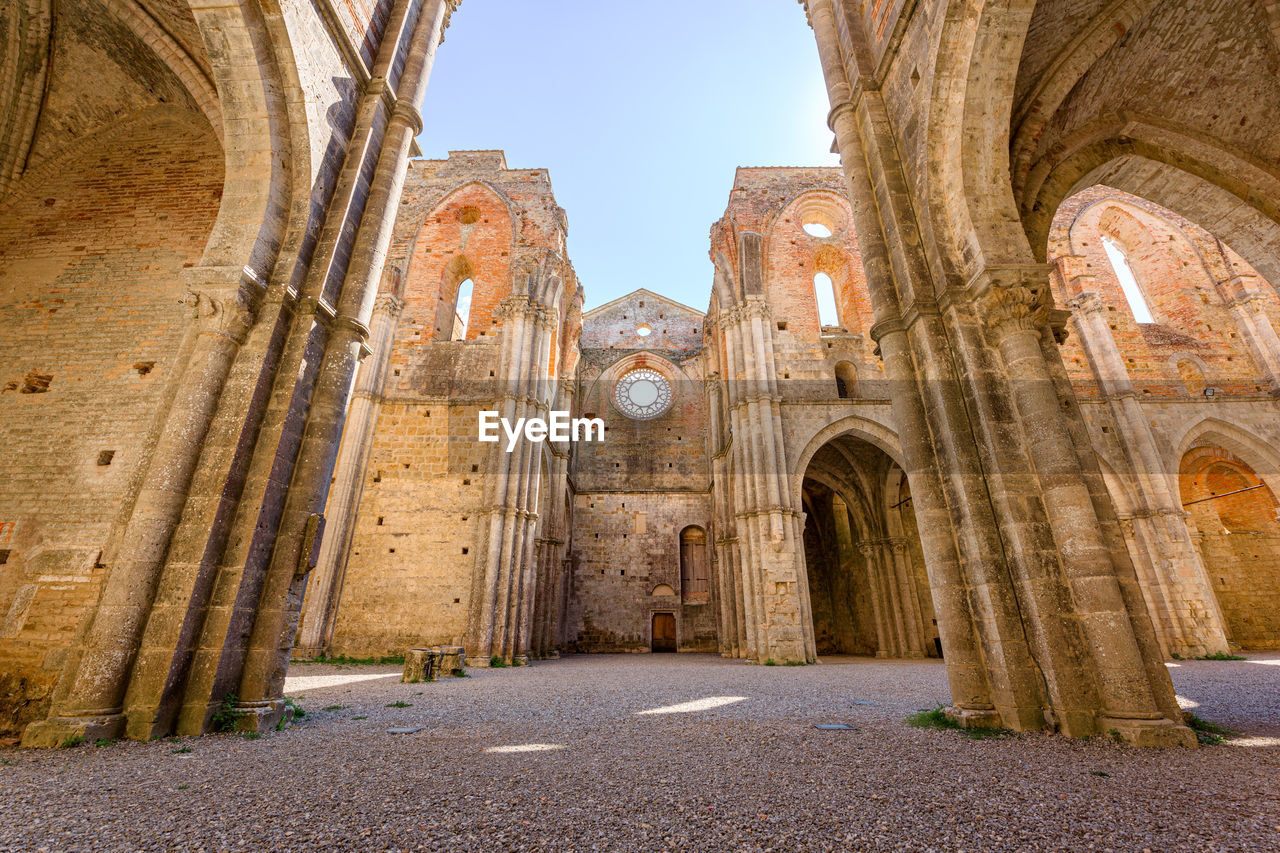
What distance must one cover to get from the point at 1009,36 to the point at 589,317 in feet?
73.5

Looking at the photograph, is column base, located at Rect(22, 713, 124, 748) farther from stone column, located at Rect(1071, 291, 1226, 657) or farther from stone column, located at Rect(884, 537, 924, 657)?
stone column, located at Rect(1071, 291, 1226, 657)

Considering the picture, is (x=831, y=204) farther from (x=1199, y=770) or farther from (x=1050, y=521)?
(x=1199, y=770)

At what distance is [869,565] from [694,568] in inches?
264

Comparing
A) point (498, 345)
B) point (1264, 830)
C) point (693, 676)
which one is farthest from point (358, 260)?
point (498, 345)

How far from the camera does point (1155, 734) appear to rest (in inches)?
136

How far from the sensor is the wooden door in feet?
65.2

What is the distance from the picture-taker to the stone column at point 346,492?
12.3 meters

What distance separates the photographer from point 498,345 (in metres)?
15.8

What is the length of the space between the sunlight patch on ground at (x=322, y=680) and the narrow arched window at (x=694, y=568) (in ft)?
40.4

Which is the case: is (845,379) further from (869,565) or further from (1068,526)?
(1068,526)

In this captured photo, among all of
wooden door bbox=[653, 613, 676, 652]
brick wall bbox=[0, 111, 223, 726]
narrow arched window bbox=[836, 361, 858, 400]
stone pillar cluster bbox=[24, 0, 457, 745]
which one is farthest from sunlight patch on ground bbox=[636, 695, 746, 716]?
wooden door bbox=[653, 613, 676, 652]

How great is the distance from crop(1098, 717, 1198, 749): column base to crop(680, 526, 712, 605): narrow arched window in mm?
17229
